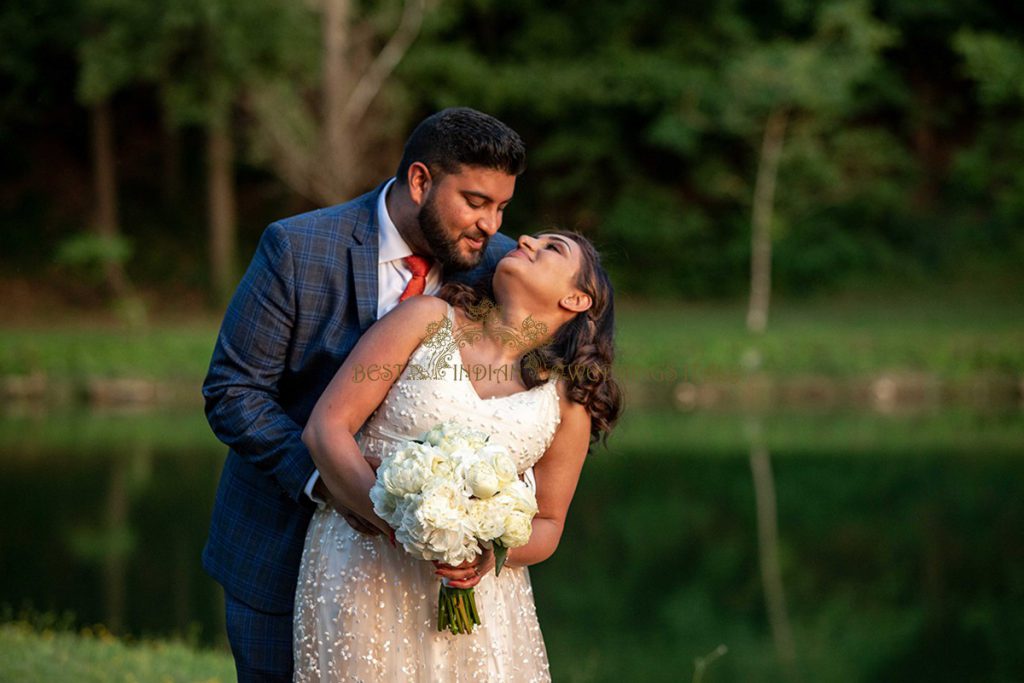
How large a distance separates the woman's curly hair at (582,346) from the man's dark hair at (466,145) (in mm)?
275

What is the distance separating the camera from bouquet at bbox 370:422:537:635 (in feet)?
9.40

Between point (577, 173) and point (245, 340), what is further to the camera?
point (577, 173)

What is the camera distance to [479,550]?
3.04 meters

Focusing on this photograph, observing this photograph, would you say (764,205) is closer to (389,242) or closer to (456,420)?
(389,242)

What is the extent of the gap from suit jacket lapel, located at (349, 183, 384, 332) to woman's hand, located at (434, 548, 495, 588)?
772 mm

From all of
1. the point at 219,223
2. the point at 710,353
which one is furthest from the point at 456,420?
the point at 219,223

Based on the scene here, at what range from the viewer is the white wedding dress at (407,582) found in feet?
10.6

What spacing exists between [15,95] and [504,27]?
10.7m

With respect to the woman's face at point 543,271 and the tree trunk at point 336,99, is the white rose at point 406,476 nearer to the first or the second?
the woman's face at point 543,271

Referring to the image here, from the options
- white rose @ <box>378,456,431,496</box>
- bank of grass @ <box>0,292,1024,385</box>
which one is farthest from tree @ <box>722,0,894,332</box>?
white rose @ <box>378,456,431,496</box>

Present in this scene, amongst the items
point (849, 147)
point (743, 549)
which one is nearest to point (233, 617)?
point (743, 549)

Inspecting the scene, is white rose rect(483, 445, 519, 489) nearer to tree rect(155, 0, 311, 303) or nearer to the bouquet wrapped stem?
the bouquet wrapped stem

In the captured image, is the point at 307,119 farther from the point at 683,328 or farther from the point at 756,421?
the point at 756,421

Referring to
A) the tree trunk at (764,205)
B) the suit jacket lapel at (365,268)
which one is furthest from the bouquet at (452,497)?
the tree trunk at (764,205)
